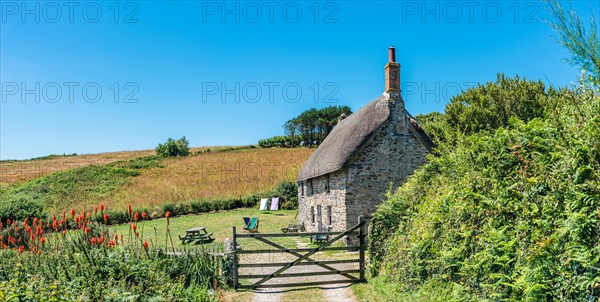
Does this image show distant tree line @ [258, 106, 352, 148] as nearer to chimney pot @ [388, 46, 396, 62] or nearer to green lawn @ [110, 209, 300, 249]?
green lawn @ [110, 209, 300, 249]

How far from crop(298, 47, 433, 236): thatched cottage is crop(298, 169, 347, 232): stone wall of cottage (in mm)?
44

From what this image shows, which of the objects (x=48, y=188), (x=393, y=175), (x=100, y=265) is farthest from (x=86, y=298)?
(x=48, y=188)

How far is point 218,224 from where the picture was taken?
84.8 feet

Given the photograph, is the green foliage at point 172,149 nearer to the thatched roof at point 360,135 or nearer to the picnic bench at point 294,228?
the picnic bench at point 294,228

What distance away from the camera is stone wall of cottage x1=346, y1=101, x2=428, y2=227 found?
1661 centimetres

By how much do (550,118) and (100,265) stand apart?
806 cm

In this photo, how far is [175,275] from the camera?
927cm

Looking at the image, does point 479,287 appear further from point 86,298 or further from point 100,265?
point 100,265

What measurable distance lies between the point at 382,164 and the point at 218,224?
43.9 ft

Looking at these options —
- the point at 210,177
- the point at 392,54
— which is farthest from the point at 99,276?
the point at 210,177

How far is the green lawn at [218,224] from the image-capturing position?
846 inches

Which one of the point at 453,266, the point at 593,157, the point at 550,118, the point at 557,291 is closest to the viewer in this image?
the point at 557,291

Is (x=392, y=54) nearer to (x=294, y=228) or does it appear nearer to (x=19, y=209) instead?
(x=294, y=228)

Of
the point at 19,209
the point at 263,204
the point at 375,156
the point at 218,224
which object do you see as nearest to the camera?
the point at 375,156
